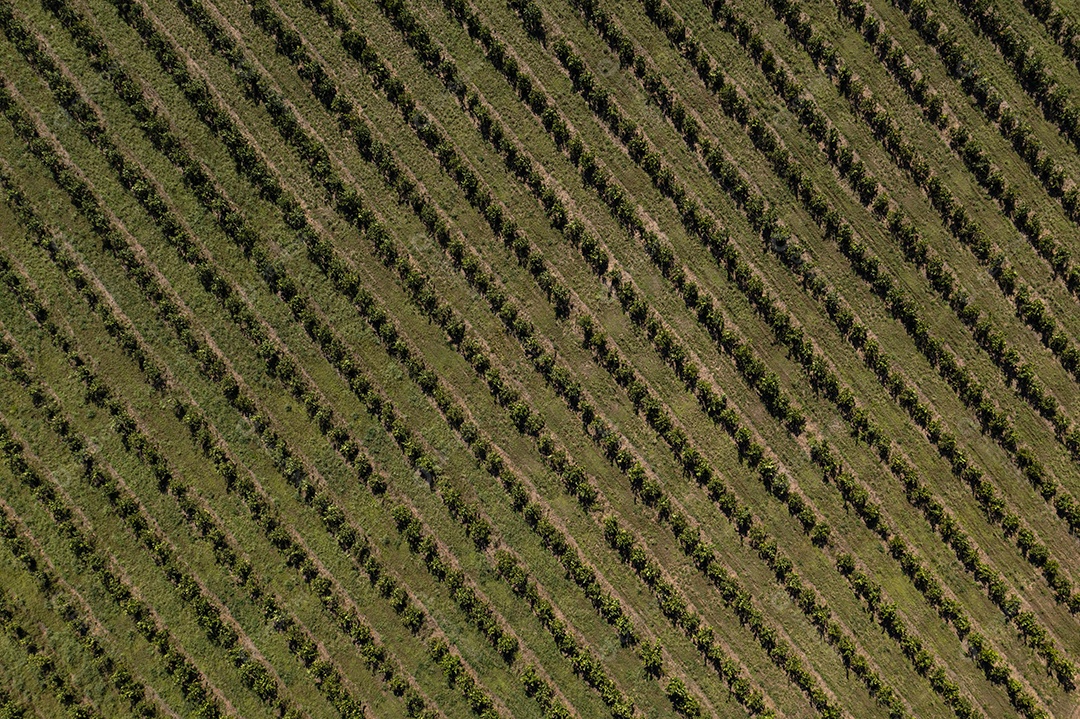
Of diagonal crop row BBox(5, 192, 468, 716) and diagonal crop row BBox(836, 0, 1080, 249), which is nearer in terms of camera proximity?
diagonal crop row BBox(5, 192, 468, 716)

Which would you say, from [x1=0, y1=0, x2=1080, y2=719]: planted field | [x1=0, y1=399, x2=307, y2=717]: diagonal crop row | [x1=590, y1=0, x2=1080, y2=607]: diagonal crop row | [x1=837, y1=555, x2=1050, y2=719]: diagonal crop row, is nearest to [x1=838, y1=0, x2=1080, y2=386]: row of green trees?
[x1=0, y1=0, x2=1080, y2=719]: planted field

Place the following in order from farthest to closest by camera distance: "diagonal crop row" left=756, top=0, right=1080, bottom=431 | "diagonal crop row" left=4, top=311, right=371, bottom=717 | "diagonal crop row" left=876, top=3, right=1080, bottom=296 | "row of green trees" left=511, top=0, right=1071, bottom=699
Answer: "diagonal crop row" left=876, top=3, right=1080, bottom=296 < "diagonal crop row" left=756, top=0, right=1080, bottom=431 < "diagonal crop row" left=4, top=311, right=371, bottom=717 < "row of green trees" left=511, top=0, right=1071, bottom=699

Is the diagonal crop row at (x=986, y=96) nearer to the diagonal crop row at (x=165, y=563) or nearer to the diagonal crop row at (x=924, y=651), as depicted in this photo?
the diagonal crop row at (x=924, y=651)

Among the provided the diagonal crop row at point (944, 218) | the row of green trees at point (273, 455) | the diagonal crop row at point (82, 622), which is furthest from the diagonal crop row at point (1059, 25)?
the diagonal crop row at point (82, 622)

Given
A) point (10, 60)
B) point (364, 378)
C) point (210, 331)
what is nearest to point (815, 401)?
point (364, 378)

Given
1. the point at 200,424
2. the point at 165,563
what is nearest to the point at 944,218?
the point at 200,424

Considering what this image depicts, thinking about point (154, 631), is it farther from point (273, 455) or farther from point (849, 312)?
point (849, 312)

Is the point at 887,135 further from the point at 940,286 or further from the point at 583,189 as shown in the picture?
the point at 583,189

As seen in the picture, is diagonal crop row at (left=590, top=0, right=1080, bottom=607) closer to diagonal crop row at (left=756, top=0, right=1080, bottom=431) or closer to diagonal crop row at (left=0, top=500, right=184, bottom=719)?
diagonal crop row at (left=756, top=0, right=1080, bottom=431)
